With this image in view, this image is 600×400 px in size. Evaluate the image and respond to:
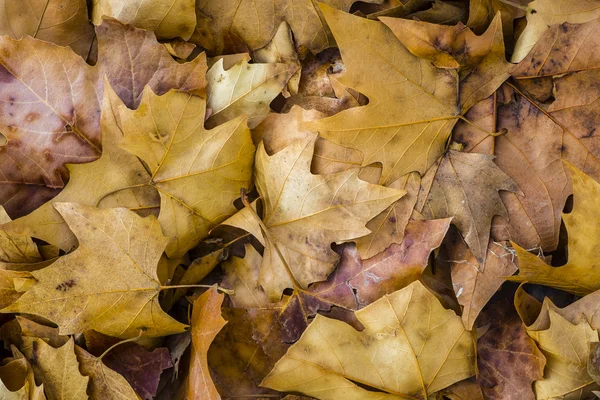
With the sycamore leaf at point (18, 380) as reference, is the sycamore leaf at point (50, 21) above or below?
above

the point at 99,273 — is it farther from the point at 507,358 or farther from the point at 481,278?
the point at 507,358

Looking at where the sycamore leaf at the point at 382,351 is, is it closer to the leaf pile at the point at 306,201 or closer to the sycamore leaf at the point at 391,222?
the leaf pile at the point at 306,201

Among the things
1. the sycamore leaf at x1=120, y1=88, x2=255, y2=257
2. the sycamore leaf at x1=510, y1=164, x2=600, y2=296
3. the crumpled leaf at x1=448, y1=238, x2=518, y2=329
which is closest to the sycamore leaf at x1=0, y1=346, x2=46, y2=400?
the sycamore leaf at x1=120, y1=88, x2=255, y2=257

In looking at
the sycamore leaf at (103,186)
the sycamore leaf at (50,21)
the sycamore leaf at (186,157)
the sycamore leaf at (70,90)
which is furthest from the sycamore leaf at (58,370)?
the sycamore leaf at (50,21)

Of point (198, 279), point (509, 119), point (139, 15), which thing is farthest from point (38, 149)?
point (509, 119)

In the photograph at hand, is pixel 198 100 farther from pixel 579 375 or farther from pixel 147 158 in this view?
pixel 579 375

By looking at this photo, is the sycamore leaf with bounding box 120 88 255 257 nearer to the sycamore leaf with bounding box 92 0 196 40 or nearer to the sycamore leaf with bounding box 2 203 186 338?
the sycamore leaf with bounding box 2 203 186 338
